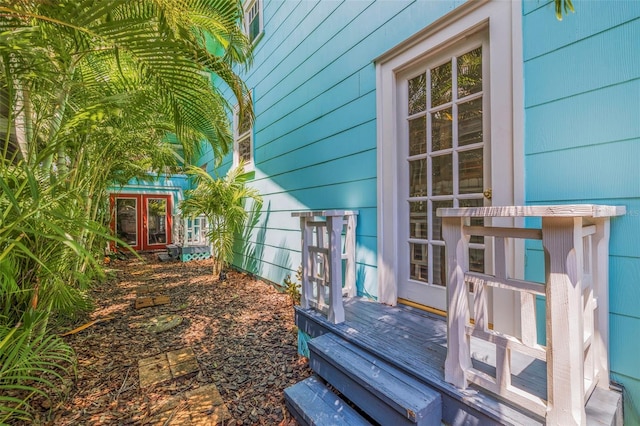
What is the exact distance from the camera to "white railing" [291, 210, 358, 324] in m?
1.96

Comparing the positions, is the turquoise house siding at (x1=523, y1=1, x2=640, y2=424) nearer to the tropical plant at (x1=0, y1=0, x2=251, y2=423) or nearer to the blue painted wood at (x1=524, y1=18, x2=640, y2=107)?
the blue painted wood at (x1=524, y1=18, x2=640, y2=107)

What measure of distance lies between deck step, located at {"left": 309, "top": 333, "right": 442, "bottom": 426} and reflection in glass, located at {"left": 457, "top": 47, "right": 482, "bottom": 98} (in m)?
1.81

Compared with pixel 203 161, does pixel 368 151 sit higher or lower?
lower

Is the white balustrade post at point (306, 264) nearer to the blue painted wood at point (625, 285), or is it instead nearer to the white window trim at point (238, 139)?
the blue painted wood at point (625, 285)

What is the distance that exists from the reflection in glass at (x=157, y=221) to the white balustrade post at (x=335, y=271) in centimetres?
881

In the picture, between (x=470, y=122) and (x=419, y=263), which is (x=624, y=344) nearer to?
(x=419, y=263)

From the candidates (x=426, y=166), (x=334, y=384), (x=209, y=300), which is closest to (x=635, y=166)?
(x=426, y=166)

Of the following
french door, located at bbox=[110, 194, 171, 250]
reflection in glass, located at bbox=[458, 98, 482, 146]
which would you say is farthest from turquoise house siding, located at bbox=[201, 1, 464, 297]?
french door, located at bbox=[110, 194, 171, 250]

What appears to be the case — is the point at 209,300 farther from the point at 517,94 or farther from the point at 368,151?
the point at 517,94

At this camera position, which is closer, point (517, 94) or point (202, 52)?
point (517, 94)

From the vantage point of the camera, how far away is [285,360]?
2.28 m

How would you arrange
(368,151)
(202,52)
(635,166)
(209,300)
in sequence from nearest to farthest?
(635,166) → (202,52) → (368,151) → (209,300)

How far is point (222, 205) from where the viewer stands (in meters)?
4.49

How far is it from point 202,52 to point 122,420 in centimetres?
246
